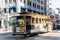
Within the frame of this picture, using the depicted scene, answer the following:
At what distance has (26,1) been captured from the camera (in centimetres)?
6053

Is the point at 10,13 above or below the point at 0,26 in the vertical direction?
above

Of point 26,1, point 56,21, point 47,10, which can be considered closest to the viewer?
point 26,1

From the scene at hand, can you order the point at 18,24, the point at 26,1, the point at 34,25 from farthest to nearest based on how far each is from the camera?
1. the point at 26,1
2. the point at 34,25
3. the point at 18,24

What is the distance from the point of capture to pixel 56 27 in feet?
200

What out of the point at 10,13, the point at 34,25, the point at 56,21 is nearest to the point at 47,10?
the point at 56,21

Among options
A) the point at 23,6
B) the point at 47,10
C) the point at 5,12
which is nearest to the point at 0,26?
the point at 5,12

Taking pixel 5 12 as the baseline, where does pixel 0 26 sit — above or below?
below

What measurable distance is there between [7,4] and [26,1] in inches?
254

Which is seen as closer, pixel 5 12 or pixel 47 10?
pixel 5 12

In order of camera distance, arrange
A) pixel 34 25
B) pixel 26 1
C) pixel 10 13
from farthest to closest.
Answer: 1. pixel 26 1
2. pixel 10 13
3. pixel 34 25

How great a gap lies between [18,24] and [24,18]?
96cm

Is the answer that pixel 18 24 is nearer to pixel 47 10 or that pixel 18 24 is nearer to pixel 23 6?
pixel 23 6

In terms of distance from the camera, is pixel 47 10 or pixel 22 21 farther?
pixel 47 10

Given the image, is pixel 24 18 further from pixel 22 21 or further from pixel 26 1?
pixel 26 1
